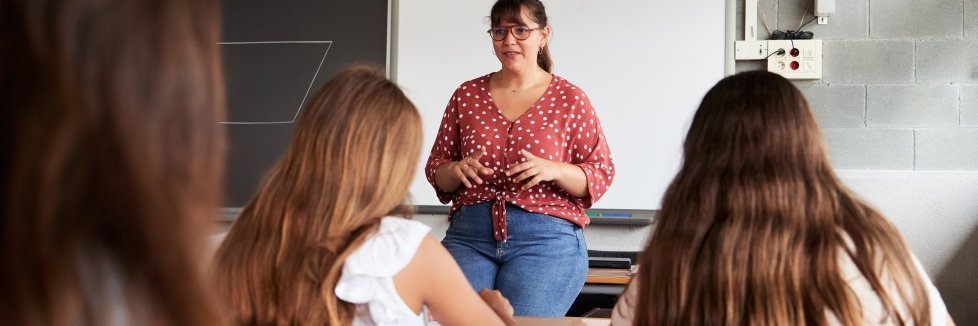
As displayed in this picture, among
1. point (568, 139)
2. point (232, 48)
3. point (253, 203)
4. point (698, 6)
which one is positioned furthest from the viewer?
point (232, 48)

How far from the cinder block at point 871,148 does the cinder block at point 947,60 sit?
242 millimetres

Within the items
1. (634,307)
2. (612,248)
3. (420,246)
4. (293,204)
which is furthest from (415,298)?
(612,248)

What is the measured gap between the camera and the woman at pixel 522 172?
2.29 meters

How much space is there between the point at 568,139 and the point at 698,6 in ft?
5.37

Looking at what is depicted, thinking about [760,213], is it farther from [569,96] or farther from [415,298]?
[569,96]

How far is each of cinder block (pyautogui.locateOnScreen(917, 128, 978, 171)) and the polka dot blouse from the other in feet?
6.24

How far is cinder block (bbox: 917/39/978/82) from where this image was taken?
376 centimetres

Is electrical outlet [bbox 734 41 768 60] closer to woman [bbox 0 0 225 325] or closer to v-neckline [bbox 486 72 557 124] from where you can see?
v-neckline [bbox 486 72 557 124]

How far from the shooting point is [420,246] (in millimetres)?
1451

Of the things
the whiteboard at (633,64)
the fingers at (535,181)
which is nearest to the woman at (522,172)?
the fingers at (535,181)

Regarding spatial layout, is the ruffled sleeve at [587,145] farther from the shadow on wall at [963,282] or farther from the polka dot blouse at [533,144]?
the shadow on wall at [963,282]

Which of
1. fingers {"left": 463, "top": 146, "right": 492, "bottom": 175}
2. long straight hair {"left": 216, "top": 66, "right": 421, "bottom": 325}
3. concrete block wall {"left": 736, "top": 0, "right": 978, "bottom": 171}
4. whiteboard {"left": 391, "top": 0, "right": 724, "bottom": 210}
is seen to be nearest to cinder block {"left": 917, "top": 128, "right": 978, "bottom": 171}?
concrete block wall {"left": 736, "top": 0, "right": 978, "bottom": 171}

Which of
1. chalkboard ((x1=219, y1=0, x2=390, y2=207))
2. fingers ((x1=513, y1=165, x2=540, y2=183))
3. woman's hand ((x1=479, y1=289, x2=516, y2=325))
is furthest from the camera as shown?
chalkboard ((x1=219, y1=0, x2=390, y2=207))

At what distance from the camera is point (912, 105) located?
3.79 metres
